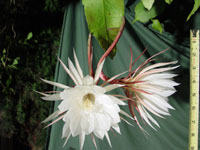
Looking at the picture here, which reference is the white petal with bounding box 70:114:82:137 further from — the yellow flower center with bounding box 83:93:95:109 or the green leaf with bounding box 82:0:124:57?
the green leaf with bounding box 82:0:124:57

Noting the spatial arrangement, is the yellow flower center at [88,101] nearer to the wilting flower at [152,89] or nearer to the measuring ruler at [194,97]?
the wilting flower at [152,89]

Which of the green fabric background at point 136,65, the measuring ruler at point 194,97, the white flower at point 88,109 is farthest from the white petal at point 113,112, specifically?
the green fabric background at point 136,65

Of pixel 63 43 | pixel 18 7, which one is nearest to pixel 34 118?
pixel 63 43

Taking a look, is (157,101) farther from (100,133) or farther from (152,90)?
(100,133)

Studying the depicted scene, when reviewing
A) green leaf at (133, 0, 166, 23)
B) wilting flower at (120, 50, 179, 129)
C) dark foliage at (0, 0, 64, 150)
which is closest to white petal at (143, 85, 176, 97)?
wilting flower at (120, 50, 179, 129)

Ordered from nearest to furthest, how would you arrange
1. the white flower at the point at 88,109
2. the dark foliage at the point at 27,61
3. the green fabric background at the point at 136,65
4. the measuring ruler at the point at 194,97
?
the white flower at the point at 88,109 → the measuring ruler at the point at 194,97 → the green fabric background at the point at 136,65 → the dark foliage at the point at 27,61

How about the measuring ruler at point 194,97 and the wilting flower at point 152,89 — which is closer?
the wilting flower at point 152,89
